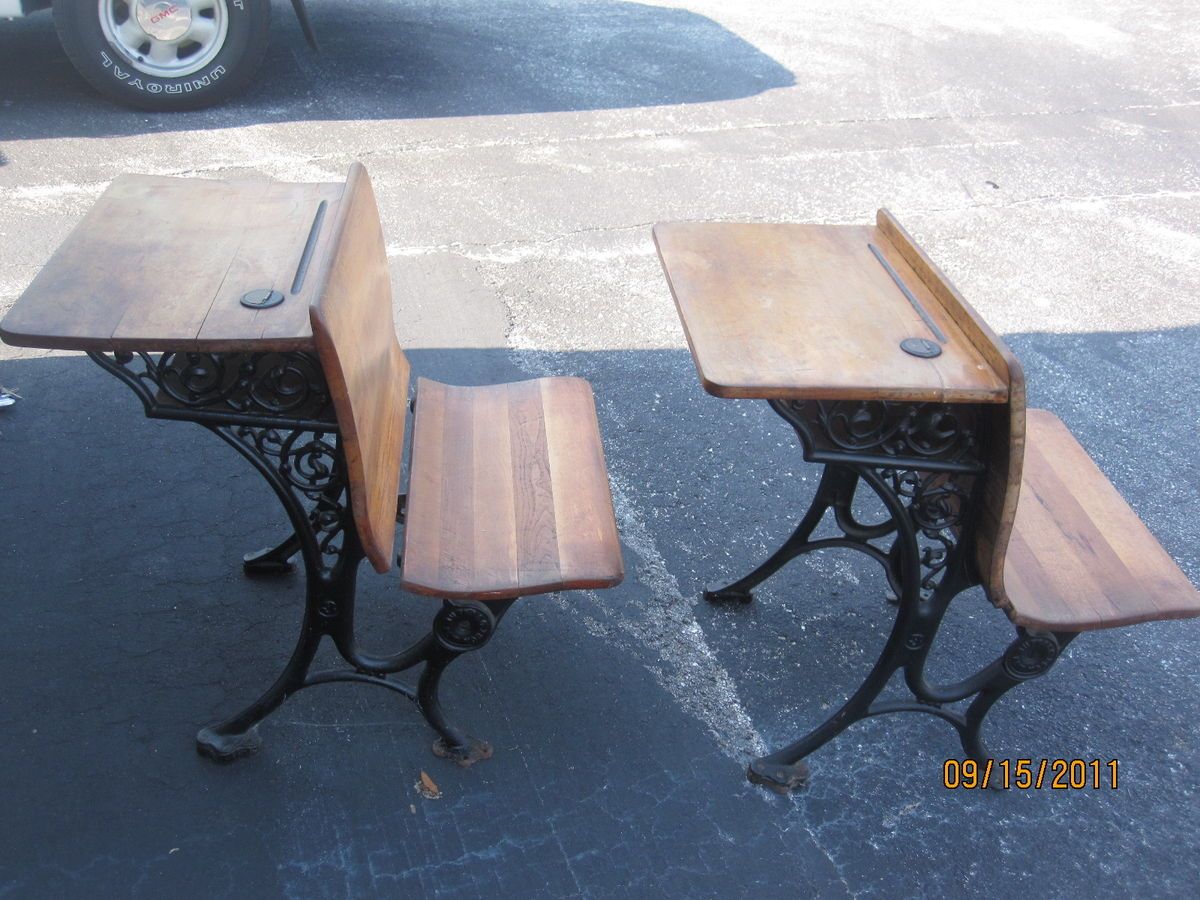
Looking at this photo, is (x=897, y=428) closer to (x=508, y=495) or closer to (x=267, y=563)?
(x=508, y=495)

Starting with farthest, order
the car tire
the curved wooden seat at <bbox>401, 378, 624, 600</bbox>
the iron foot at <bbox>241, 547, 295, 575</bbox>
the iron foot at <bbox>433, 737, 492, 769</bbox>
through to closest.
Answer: the car tire, the iron foot at <bbox>241, 547, 295, 575</bbox>, the iron foot at <bbox>433, 737, 492, 769</bbox>, the curved wooden seat at <bbox>401, 378, 624, 600</bbox>

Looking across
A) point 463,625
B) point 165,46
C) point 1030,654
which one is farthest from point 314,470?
point 165,46

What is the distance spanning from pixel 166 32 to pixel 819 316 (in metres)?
4.76

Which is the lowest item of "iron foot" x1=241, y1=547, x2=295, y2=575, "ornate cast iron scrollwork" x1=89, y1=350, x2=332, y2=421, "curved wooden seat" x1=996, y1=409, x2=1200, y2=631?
"iron foot" x1=241, y1=547, x2=295, y2=575

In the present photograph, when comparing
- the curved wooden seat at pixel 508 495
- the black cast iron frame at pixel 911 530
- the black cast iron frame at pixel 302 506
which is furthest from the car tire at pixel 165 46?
the black cast iron frame at pixel 911 530

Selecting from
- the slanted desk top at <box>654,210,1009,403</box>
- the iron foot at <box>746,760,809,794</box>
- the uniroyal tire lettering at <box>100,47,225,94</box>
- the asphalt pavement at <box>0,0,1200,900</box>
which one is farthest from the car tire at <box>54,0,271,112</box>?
the iron foot at <box>746,760,809,794</box>

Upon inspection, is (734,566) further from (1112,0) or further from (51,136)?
(1112,0)

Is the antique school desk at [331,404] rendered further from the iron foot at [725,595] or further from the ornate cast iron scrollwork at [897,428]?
the iron foot at [725,595]

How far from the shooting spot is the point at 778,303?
2.20 meters

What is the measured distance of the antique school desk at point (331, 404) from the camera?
1943 millimetres

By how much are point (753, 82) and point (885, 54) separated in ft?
4.13

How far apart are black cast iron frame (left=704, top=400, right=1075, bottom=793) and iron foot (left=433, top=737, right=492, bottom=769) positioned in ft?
2.14

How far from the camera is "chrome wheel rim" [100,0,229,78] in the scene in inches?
216

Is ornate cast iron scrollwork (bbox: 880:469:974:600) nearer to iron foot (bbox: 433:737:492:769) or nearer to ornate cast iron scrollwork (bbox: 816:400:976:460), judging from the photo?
ornate cast iron scrollwork (bbox: 816:400:976:460)
